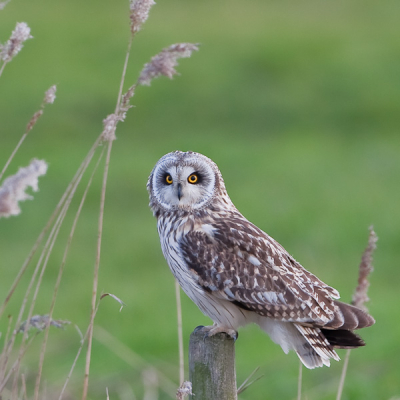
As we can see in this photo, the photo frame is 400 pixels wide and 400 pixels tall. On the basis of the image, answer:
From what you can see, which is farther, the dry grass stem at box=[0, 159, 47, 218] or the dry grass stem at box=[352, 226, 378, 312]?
the dry grass stem at box=[352, 226, 378, 312]

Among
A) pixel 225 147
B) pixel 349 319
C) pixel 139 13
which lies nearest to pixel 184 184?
pixel 349 319

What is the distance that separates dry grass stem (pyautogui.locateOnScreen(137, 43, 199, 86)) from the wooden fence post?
1.04 metres

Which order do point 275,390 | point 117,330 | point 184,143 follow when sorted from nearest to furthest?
1. point 275,390
2. point 117,330
3. point 184,143

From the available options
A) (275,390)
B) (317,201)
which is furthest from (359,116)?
(275,390)

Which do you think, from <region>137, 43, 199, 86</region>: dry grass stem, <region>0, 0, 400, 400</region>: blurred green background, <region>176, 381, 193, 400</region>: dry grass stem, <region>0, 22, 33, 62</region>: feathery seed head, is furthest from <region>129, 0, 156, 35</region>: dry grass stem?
<region>0, 0, 400, 400</region>: blurred green background

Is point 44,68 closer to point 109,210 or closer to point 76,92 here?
point 76,92

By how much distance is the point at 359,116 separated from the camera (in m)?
18.8

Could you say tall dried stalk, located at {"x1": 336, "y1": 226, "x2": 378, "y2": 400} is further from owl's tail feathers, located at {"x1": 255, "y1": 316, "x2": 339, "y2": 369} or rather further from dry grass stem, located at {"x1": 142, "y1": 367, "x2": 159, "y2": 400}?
dry grass stem, located at {"x1": 142, "y1": 367, "x2": 159, "y2": 400}

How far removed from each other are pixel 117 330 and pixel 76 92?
33.0 feet

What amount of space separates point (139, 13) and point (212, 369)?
1302 millimetres

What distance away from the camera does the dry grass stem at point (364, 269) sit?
3395mm

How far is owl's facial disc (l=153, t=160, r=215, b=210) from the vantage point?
4.21 metres

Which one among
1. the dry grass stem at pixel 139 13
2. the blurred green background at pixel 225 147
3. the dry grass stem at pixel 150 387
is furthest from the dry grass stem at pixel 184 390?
the blurred green background at pixel 225 147

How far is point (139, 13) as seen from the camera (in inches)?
116
